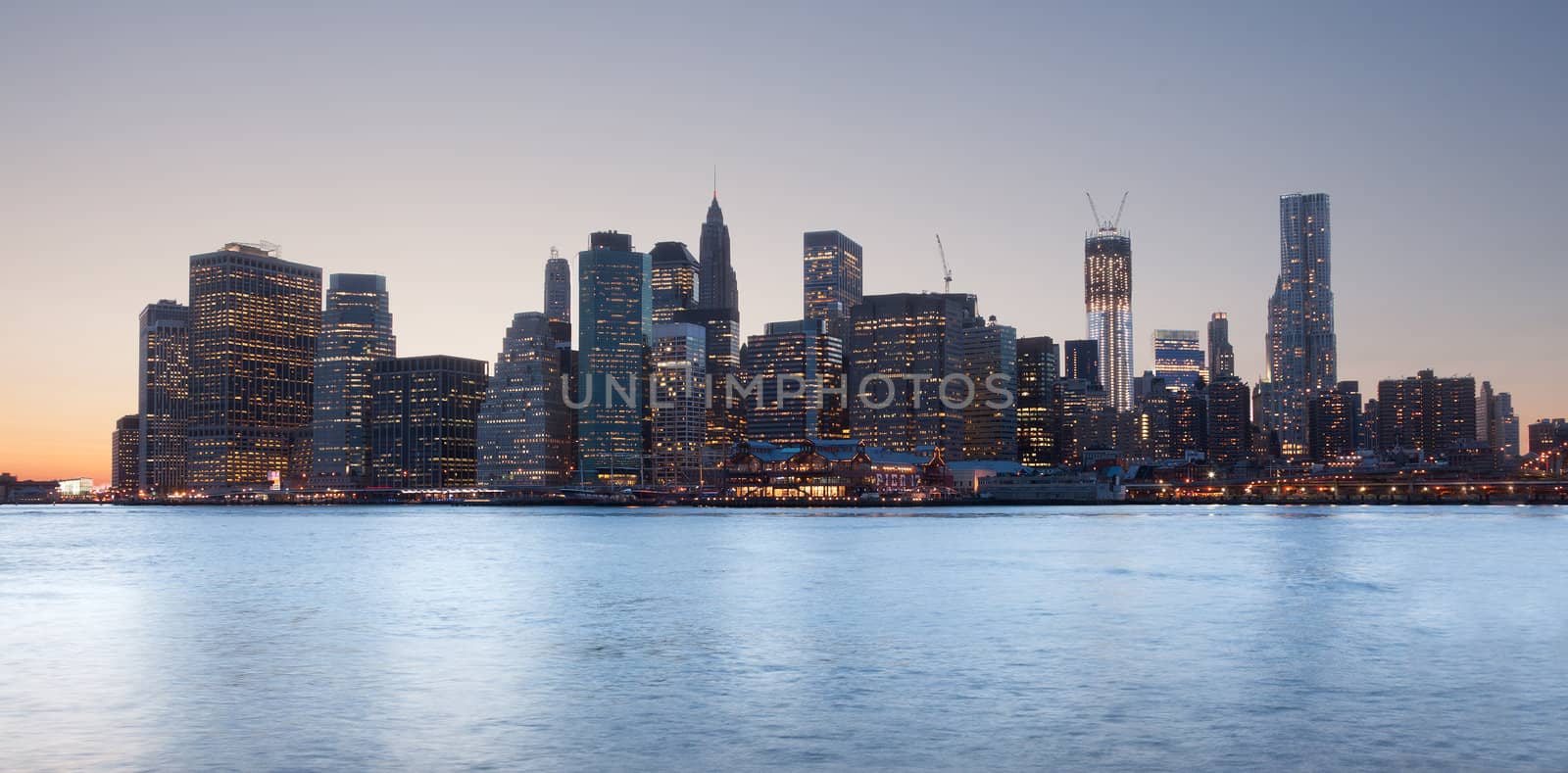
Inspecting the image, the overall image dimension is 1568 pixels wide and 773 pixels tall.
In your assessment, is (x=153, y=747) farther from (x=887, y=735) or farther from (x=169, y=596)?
(x=169, y=596)

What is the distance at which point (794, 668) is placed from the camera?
111 ft

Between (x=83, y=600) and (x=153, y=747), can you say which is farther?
(x=83, y=600)

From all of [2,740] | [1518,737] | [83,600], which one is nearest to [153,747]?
[2,740]

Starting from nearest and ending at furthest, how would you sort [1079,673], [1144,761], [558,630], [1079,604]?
1. [1144,761]
2. [1079,673]
3. [558,630]
4. [1079,604]

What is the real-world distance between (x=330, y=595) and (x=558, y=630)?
63.4ft

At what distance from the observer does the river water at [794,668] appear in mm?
23594

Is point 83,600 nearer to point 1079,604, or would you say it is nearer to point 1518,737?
point 1079,604

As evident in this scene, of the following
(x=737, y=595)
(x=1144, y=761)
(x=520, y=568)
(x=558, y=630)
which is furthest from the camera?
(x=520, y=568)

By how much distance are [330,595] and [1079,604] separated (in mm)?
32952

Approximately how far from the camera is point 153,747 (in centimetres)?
2428

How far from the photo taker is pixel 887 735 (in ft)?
80.1

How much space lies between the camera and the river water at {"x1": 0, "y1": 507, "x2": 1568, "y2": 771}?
929 inches

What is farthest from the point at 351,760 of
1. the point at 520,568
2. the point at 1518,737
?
the point at 520,568

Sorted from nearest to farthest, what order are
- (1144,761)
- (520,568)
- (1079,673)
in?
(1144,761) → (1079,673) → (520,568)
